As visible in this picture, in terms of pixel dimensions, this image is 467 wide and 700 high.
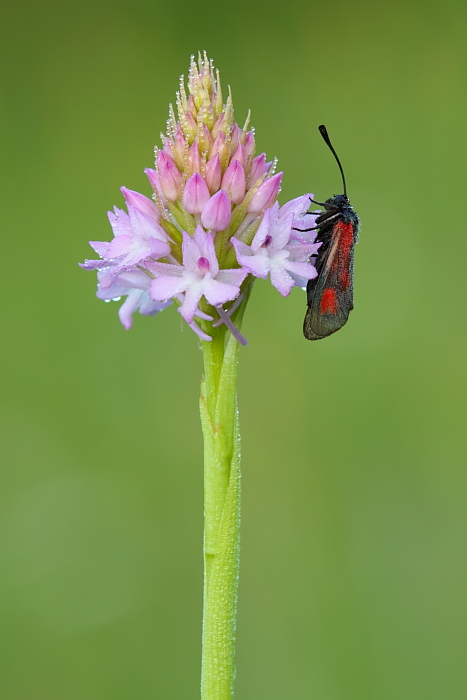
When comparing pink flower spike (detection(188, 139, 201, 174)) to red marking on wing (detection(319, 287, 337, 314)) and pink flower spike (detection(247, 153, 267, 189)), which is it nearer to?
pink flower spike (detection(247, 153, 267, 189))

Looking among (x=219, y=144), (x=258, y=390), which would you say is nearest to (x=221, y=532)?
(x=219, y=144)

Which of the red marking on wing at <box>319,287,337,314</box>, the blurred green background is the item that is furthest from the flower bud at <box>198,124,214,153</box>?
the blurred green background

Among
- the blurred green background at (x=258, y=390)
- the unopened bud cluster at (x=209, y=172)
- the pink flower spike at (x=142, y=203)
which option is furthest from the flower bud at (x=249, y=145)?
the blurred green background at (x=258, y=390)

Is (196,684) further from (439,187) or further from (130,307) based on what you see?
(439,187)

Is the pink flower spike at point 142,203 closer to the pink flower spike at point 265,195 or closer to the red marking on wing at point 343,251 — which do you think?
the pink flower spike at point 265,195

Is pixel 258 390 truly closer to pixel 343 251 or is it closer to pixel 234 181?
pixel 343 251
